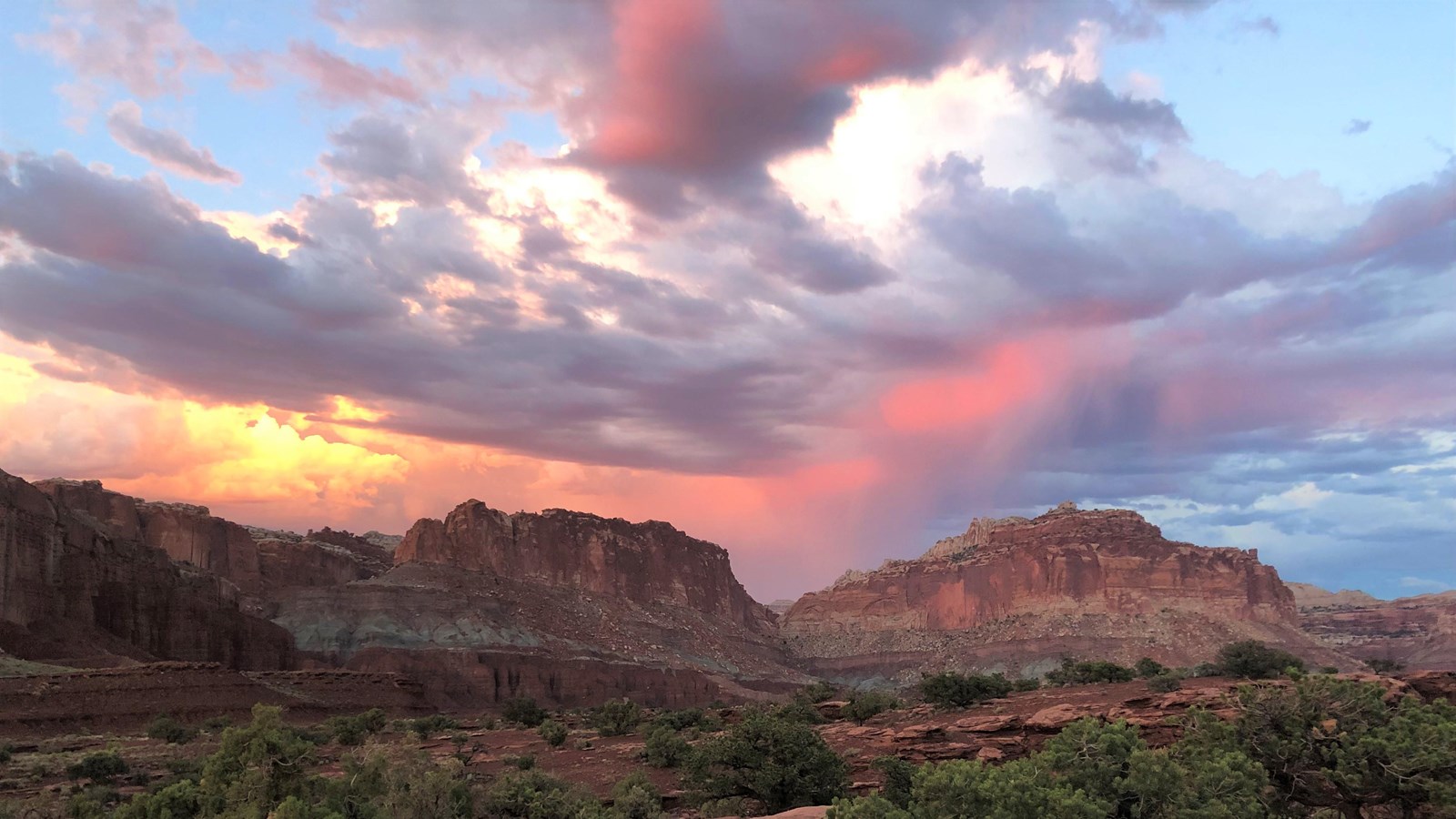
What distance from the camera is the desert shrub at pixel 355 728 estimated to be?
38.8m

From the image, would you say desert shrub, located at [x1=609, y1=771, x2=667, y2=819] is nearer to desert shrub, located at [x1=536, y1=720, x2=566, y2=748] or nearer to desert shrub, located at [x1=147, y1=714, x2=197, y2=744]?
desert shrub, located at [x1=536, y1=720, x2=566, y2=748]

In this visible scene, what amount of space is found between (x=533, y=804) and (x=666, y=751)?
10.0 meters

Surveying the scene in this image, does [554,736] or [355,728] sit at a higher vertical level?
[554,736]

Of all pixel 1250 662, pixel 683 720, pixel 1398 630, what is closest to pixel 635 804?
pixel 683 720

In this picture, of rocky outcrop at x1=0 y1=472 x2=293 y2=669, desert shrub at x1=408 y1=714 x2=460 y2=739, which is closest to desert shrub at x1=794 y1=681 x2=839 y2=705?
desert shrub at x1=408 y1=714 x2=460 y2=739

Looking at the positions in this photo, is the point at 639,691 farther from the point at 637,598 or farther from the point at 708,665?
the point at 637,598

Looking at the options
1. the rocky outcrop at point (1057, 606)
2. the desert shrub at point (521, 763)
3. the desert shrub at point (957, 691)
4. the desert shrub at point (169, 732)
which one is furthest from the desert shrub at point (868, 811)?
the rocky outcrop at point (1057, 606)

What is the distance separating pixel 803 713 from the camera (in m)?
33.3

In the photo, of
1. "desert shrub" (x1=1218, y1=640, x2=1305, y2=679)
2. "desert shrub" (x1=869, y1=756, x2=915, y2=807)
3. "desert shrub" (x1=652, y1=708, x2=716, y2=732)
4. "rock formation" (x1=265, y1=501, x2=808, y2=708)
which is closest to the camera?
"desert shrub" (x1=869, y1=756, x2=915, y2=807)

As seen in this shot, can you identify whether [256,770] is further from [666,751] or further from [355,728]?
[355,728]

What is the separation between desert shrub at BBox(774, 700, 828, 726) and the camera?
3058 centimetres

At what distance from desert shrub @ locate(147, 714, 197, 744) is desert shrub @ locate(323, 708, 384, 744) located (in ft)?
19.2

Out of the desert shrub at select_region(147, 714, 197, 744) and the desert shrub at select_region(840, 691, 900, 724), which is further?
the desert shrub at select_region(147, 714, 197, 744)

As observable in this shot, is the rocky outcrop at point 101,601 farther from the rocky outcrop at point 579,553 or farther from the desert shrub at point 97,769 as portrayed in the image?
the rocky outcrop at point 579,553
